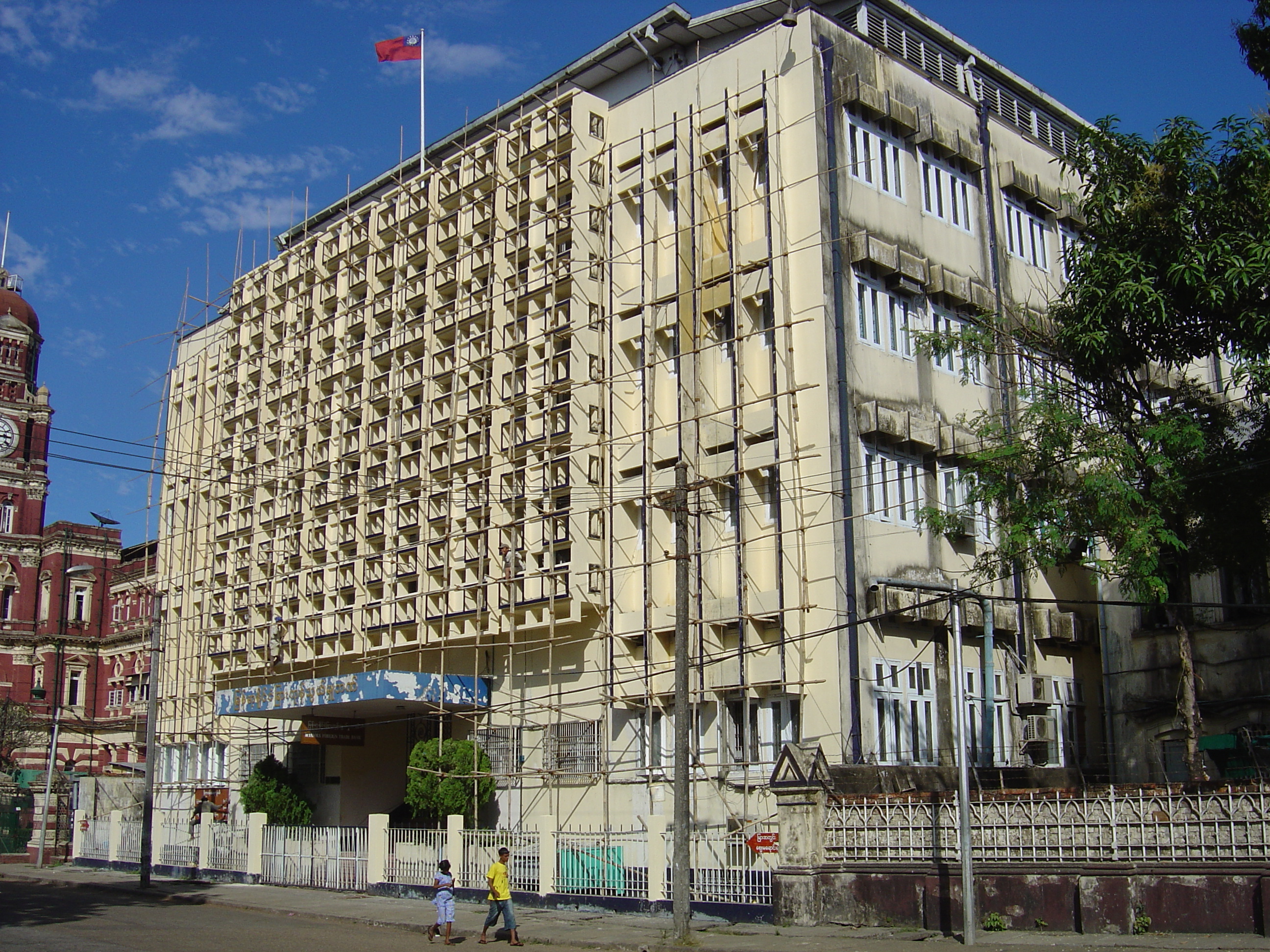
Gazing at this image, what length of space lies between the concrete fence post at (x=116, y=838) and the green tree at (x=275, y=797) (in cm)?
507

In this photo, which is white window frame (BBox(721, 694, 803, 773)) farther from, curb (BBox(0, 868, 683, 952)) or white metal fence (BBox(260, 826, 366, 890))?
white metal fence (BBox(260, 826, 366, 890))

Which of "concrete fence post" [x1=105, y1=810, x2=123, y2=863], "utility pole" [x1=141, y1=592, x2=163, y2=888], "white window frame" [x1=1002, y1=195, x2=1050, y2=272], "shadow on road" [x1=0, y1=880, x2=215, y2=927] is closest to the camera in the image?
"shadow on road" [x1=0, y1=880, x2=215, y2=927]

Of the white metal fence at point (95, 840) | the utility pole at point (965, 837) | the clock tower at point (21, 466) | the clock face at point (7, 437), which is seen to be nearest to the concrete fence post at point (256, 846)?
the white metal fence at point (95, 840)

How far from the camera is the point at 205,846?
34719 millimetres

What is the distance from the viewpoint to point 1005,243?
33.0 metres

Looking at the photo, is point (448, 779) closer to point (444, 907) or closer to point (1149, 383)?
point (444, 907)

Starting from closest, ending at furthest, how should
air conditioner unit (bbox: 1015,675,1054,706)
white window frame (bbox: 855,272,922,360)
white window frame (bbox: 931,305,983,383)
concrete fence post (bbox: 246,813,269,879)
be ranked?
white window frame (bbox: 855,272,922,360), air conditioner unit (bbox: 1015,675,1054,706), white window frame (bbox: 931,305,983,383), concrete fence post (bbox: 246,813,269,879)

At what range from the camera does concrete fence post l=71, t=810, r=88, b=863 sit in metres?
40.9

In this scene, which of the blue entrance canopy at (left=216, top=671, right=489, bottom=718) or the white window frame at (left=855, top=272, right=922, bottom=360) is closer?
the white window frame at (left=855, top=272, right=922, bottom=360)

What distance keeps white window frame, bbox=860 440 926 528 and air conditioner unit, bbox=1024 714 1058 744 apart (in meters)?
5.66

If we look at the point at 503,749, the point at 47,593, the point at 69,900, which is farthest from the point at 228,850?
the point at 47,593

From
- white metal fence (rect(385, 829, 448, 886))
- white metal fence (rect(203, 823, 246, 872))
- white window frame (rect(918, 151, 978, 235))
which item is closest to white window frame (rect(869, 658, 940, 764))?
white metal fence (rect(385, 829, 448, 886))

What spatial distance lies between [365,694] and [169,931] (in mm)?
10694

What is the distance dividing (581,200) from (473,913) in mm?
18111
